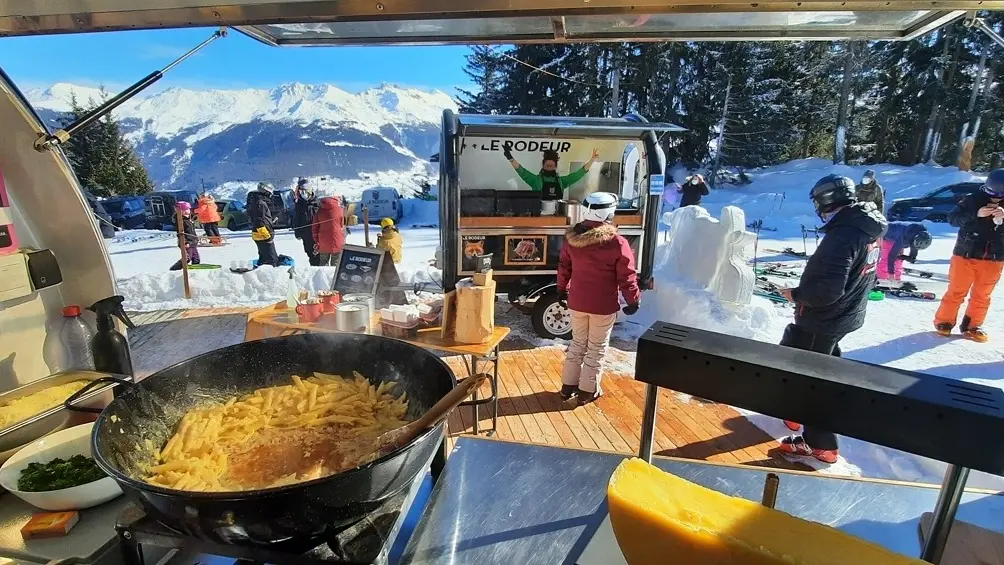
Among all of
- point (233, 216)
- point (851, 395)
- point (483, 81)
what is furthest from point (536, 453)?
point (483, 81)

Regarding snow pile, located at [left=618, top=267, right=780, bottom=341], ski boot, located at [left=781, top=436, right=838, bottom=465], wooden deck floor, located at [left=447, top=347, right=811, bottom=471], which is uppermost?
snow pile, located at [left=618, top=267, right=780, bottom=341]

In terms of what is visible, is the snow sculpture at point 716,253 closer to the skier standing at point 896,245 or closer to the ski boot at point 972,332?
the ski boot at point 972,332

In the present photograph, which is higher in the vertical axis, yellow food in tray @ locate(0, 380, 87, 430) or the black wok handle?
the black wok handle

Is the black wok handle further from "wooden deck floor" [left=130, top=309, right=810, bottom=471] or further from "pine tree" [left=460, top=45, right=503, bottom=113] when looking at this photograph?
"pine tree" [left=460, top=45, right=503, bottom=113]

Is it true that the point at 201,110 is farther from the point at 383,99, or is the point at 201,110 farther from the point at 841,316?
the point at 841,316

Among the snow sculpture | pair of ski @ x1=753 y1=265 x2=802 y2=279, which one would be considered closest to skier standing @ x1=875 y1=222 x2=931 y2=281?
pair of ski @ x1=753 y1=265 x2=802 y2=279

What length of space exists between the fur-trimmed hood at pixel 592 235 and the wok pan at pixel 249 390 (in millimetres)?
2702

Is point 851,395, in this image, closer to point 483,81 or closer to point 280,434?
point 280,434

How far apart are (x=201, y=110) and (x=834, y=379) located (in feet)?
132

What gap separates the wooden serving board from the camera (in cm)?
103

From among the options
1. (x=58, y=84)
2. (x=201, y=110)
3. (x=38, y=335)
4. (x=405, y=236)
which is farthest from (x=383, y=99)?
(x=38, y=335)

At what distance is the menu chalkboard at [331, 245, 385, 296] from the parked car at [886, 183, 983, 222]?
613 inches

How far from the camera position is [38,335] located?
2.48 m

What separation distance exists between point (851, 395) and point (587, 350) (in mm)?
3382
